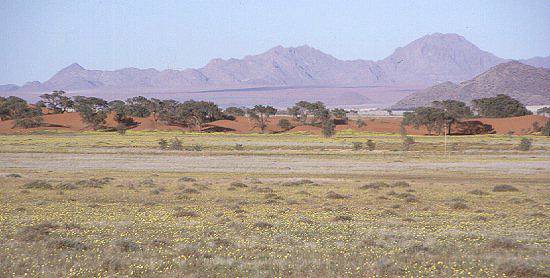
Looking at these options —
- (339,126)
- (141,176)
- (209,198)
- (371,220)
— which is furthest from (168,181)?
(339,126)

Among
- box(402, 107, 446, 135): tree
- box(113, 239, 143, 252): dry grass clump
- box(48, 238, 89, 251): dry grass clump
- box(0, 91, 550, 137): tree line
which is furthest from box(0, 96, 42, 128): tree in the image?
box(113, 239, 143, 252): dry grass clump

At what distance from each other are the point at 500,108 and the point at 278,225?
130716 millimetres

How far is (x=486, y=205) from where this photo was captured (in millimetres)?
25734

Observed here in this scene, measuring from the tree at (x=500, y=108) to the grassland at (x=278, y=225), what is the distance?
3829 inches

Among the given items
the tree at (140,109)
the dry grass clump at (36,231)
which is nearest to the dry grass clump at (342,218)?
the dry grass clump at (36,231)

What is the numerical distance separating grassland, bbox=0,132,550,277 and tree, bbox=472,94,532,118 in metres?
97.2

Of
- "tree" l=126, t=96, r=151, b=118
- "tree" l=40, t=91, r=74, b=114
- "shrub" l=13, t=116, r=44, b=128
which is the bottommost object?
"shrub" l=13, t=116, r=44, b=128

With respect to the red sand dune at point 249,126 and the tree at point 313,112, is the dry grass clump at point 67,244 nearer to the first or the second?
the red sand dune at point 249,126

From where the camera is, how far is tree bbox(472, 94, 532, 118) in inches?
5349

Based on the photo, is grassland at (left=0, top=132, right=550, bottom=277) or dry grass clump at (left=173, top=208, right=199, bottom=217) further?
dry grass clump at (left=173, top=208, right=199, bottom=217)

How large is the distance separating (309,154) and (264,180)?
27.4 metres

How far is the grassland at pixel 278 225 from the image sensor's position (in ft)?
44.8

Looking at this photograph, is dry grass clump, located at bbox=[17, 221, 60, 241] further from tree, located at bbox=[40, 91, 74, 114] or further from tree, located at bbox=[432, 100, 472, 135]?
tree, located at bbox=[40, 91, 74, 114]

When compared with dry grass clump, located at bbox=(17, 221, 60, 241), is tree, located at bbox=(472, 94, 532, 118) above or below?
above
